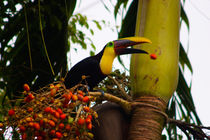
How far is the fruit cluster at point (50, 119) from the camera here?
1.13 m

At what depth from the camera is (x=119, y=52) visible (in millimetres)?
2129

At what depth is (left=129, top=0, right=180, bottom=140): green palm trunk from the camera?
4.66ft

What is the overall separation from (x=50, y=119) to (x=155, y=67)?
0.61 meters

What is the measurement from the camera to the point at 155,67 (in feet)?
5.05

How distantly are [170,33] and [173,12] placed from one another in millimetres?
130

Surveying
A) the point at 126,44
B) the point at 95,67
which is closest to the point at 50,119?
the point at 126,44

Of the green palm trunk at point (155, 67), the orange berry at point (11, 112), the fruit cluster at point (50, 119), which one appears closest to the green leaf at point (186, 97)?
the green palm trunk at point (155, 67)

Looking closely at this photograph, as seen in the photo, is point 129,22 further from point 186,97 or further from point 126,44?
point 186,97

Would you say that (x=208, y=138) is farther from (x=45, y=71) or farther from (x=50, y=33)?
(x=50, y=33)

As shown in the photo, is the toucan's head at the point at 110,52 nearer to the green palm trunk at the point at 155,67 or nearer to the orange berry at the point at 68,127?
the green palm trunk at the point at 155,67

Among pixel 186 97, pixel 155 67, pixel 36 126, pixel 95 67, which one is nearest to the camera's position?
pixel 36 126

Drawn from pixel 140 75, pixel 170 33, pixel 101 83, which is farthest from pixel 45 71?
pixel 170 33

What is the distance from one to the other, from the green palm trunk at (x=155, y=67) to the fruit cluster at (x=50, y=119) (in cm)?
32

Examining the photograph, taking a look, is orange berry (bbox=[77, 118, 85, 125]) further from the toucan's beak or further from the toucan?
the toucan
